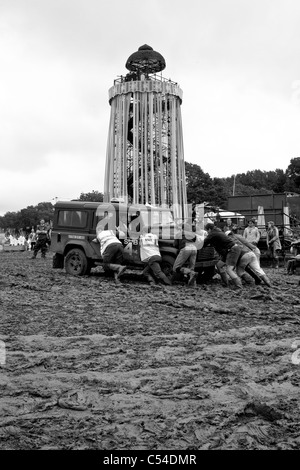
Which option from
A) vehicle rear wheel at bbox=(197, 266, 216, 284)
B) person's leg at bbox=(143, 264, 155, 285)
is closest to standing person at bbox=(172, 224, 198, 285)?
person's leg at bbox=(143, 264, 155, 285)

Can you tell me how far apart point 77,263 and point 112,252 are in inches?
74.8

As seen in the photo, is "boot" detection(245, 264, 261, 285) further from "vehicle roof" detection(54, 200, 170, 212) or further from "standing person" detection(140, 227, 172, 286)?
"vehicle roof" detection(54, 200, 170, 212)

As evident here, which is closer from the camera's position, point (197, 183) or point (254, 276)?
point (254, 276)

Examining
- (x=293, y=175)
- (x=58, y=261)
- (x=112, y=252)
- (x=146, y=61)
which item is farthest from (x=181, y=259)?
(x=293, y=175)

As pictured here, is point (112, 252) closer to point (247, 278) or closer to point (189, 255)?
point (189, 255)

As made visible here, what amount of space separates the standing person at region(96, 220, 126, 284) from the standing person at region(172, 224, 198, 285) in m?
1.42

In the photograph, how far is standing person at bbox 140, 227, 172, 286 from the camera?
11633mm

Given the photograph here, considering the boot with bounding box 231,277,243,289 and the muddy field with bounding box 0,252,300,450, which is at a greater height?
the boot with bounding box 231,277,243,289

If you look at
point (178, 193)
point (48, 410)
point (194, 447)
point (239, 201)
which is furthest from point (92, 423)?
point (178, 193)

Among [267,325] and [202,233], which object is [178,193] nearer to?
[202,233]

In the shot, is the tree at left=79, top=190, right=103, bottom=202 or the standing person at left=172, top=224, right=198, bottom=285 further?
the tree at left=79, top=190, right=103, bottom=202

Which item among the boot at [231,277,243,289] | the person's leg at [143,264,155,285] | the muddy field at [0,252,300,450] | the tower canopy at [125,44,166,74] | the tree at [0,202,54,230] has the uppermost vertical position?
the tower canopy at [125,44,166,74]

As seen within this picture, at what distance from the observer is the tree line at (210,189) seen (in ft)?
206

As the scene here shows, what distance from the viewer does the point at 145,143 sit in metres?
42.9
